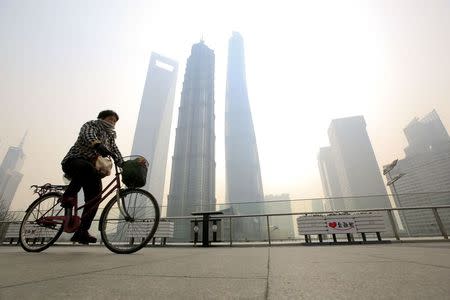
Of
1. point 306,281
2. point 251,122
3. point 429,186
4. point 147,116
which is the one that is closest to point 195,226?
point 306,281

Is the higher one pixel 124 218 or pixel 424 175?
pixel 424 175

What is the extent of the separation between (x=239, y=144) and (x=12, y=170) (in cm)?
15794

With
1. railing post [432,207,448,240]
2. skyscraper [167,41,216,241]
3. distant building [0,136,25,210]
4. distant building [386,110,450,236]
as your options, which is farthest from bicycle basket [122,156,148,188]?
distant building [0,136,25,210]

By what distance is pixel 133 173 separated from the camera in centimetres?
254

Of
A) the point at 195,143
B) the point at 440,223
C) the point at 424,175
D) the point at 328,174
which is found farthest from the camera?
the point at 328,174

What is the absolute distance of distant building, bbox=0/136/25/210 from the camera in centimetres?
13052

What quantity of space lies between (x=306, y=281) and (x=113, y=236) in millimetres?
2453

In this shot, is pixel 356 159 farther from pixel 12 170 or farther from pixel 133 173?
pixel 12 170

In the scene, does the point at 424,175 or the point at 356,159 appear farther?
the point at 356,159

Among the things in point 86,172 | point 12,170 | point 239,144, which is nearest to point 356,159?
point 239,144

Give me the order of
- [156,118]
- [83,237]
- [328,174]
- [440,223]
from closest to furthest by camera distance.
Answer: [83,237]
[440,223]
[156,118]
[328,174]

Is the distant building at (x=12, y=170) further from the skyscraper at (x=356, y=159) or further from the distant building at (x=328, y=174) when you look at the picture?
the distant building at (x=328, y=174)

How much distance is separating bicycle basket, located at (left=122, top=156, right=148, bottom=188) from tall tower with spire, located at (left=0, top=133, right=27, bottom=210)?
549 ft

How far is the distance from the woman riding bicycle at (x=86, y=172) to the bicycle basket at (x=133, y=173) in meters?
0.20
